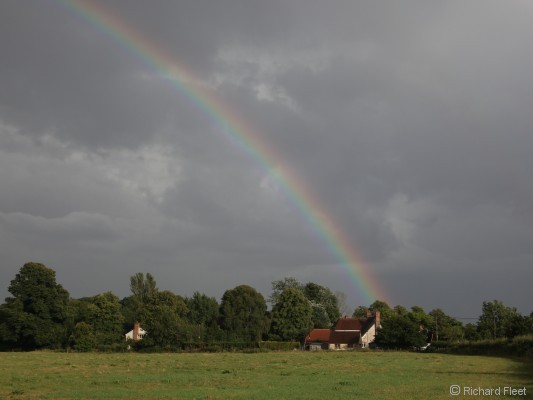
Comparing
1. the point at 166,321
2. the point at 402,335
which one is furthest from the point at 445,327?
the point at 166,321

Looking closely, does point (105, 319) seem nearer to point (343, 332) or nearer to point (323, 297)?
point (343, 332)

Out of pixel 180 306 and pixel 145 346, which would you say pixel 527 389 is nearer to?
pixel 145 346

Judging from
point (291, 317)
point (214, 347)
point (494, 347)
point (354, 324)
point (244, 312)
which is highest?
point (244, 312)

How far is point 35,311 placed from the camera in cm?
7444

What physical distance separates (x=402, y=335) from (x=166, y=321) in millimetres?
37461

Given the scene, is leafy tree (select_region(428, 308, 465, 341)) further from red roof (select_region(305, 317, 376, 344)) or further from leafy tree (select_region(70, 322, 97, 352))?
leafy tree (select_region(70, 322, 97, 352))

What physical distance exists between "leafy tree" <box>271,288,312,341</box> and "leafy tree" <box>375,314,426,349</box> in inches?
625

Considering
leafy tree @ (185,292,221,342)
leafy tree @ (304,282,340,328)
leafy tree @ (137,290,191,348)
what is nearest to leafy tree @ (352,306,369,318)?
leafy tree @ (304,282,340,328)

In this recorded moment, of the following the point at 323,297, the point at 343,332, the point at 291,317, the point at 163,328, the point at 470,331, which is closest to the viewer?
the point at 163,328

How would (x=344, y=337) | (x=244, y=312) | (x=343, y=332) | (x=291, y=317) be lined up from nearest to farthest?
(x=291, y=317), (x=244, y=312), (x=344, y=337), (x=343, y=332)

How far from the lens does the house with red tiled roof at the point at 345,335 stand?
337 feet

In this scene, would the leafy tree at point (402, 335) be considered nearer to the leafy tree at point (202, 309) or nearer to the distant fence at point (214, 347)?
the distant fence at point (214, 347)

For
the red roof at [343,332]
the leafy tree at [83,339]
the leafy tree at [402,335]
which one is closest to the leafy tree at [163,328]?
the leafy tree at [83,339]

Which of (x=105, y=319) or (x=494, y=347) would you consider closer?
(x=494, y=347)
